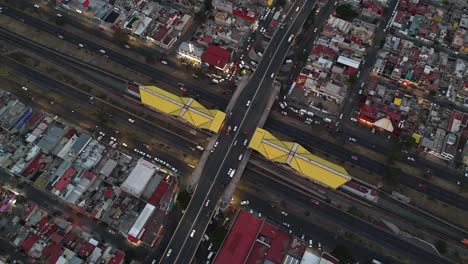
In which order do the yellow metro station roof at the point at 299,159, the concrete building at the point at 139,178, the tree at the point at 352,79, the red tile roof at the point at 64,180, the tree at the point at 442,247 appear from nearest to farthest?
1. the tree at the point at 442,247
2. the yellow metro station roof at the point at 299,159
3. the concrete building at the point at 139,178
4. the red tile roof at the point at 64,180
5. the tree at the point at 352,79

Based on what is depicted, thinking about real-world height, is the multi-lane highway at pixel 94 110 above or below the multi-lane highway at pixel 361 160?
below

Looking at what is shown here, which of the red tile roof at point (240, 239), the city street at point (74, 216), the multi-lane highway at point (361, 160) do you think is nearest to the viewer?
the red tile roof at point (240, 239)

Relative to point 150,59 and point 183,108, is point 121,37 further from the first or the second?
point 183,108

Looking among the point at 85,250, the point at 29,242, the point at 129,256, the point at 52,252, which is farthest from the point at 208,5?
the point at 29,242

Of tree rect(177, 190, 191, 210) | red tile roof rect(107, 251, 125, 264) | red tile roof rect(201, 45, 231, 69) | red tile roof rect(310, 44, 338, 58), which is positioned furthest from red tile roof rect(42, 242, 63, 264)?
red tile roof rect(310, 44, 338, 58)

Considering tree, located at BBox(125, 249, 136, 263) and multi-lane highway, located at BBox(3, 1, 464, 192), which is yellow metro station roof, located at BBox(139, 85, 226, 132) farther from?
tree, located at BBox(125, 249, 136, 263)

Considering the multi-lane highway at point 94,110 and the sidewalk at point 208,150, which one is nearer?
the sidewalk at point 208,150

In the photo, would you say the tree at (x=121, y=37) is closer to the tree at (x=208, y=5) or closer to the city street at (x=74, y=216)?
the tree at (x=208, y=5)

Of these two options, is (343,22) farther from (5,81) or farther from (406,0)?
(5,81)

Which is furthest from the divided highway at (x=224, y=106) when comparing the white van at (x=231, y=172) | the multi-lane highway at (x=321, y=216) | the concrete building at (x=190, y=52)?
the white van at (x=231, y=172)
